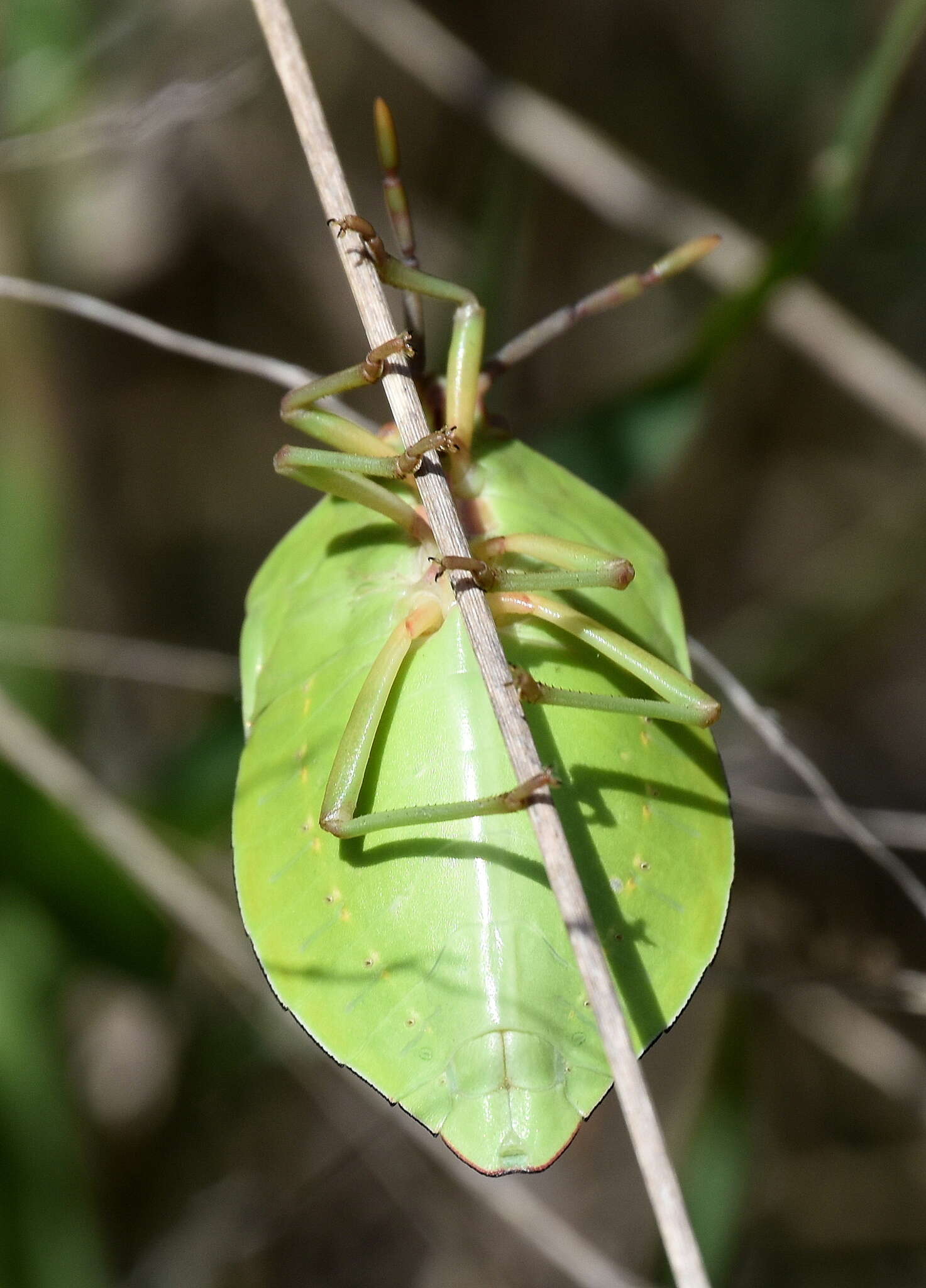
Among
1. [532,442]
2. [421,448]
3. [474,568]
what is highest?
[421,448]

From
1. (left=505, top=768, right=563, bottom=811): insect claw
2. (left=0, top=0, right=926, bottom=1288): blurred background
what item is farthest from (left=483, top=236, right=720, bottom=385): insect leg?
(left=505, top=768, right=563, bottom=811): insect claw

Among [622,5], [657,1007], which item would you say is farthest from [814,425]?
[657,1007]

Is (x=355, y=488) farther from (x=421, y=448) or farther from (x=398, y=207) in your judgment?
(x=398, y=207)

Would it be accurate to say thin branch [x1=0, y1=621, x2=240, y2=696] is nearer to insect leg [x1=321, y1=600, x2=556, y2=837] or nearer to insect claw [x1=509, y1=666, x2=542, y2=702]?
insect leg [x1=321, y1=600, x2=556, y2=837]

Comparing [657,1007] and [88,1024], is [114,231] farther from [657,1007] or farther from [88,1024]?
[657,1007]

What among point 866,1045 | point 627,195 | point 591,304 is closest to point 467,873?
point 591,304

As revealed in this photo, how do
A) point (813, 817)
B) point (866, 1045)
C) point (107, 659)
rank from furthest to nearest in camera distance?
point (866, 1045), point (107, 659), point (813, 817)

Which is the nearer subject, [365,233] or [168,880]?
[365,233]
